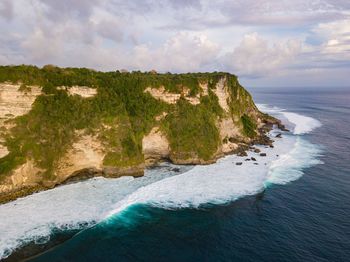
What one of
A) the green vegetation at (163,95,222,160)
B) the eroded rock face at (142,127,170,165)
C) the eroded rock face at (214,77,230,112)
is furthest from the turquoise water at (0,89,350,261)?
the eroded rock face at (214,77,230,112)

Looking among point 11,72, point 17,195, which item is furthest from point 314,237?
point 11,72

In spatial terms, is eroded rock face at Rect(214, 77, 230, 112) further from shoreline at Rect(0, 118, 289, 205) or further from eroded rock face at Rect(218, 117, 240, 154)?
shoreline at Rect(0, 118, 289, 205)

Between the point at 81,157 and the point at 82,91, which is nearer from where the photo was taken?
the point at 81,157

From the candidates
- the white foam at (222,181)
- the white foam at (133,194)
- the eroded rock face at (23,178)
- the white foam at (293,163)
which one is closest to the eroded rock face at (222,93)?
the white foam at (222,181)

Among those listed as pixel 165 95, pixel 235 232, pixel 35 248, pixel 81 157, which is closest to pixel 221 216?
pixel 235 232

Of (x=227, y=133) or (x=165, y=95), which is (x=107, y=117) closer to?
(x=165, y=95)

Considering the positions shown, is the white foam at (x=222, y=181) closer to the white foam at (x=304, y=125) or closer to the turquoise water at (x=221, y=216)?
the turquoise water at (x=221, y=216)

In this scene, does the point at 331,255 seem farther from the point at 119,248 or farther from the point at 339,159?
the point at 339,159
